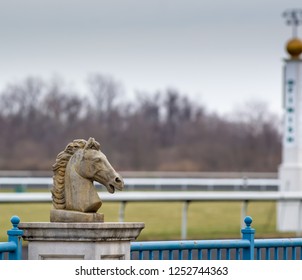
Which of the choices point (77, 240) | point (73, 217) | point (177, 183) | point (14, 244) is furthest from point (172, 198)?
point (177, 183)

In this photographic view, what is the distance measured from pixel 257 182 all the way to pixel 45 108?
1477 inches

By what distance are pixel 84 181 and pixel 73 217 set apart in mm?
308

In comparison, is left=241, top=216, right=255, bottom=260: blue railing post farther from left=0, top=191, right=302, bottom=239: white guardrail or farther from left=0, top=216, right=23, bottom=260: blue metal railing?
left=0, top=191, right=302, bottom=239: white guardrail

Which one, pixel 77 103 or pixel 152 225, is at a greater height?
pixel 77 103

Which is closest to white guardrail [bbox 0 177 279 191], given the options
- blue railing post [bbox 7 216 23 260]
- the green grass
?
the green grass

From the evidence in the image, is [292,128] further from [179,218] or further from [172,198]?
[172,198]

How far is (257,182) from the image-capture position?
41.2m

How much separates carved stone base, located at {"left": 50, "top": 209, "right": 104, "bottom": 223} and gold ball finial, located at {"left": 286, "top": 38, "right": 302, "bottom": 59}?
17.5 meters

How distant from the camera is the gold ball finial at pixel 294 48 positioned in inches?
1075

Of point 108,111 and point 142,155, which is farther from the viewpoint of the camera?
point 108,111

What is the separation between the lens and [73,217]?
10180mm
